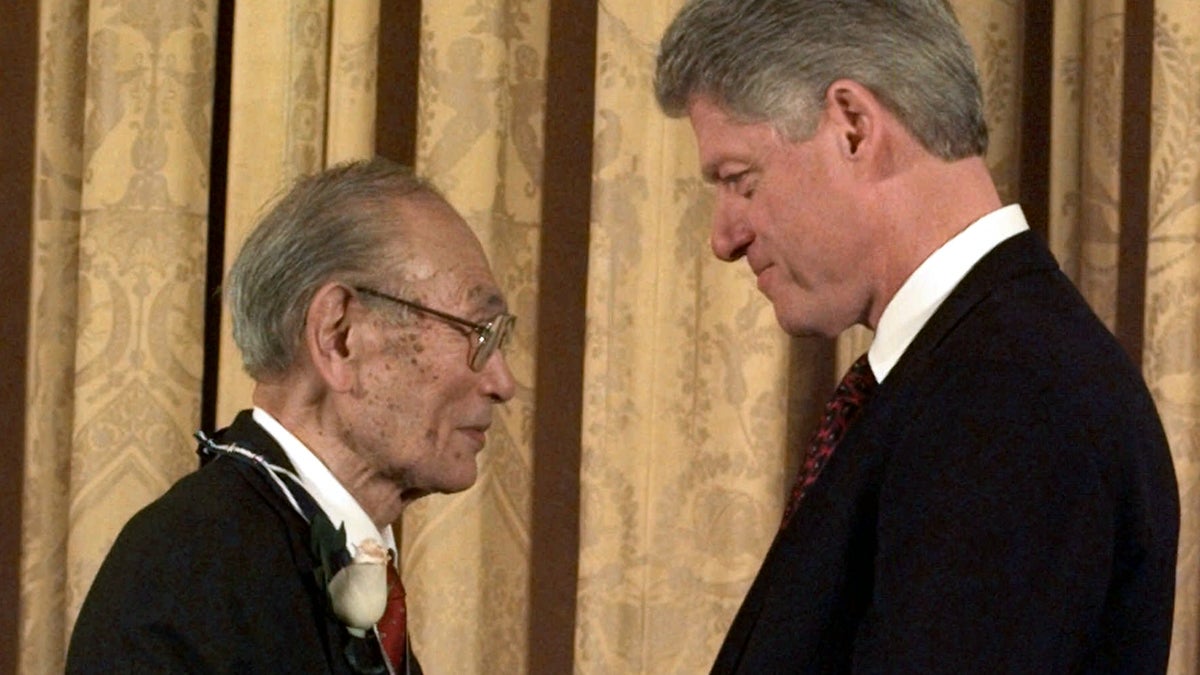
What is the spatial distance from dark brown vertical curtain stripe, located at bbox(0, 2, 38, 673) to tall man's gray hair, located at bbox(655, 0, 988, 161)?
179 cm

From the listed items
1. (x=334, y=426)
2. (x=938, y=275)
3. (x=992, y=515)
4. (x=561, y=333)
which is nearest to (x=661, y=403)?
(x=561, y=333)

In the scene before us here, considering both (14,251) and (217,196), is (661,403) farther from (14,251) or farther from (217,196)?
(14,251)

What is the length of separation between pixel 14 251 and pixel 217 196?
35 cm

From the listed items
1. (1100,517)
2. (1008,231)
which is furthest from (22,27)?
(1100,517)

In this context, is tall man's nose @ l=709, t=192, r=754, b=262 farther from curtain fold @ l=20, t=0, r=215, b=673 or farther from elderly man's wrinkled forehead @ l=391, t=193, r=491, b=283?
curtain fold @ l=20, t=0, r=215, b=673

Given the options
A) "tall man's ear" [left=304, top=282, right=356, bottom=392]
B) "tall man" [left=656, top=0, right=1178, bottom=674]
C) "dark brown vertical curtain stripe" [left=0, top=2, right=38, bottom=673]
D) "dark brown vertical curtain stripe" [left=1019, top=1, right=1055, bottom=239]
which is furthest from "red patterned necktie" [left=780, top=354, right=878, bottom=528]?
"dark brown vertical curtain stripe" [left=0, top=2, right=38, bottom=673]

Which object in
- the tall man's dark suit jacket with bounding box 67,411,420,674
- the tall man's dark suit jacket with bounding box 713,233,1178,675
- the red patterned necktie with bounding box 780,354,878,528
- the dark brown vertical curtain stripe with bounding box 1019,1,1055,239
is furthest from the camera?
the dark brown vertical curtain stripe with bounding box 1019,1,1055,239

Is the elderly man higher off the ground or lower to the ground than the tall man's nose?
lower

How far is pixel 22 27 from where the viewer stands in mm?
2967

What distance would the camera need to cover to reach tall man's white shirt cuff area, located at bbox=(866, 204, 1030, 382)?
1.42 meters

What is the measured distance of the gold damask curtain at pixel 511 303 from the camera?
2.77m

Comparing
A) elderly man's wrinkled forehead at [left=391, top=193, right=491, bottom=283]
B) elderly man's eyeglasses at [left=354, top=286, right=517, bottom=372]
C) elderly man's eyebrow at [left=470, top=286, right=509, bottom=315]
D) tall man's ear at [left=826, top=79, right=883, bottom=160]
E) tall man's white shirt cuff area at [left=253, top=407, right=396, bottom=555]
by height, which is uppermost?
tall man's ear at [left=826, top=79, right=883, bottom=160]

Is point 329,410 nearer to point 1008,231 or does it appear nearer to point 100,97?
point 1008,231

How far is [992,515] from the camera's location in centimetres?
122
